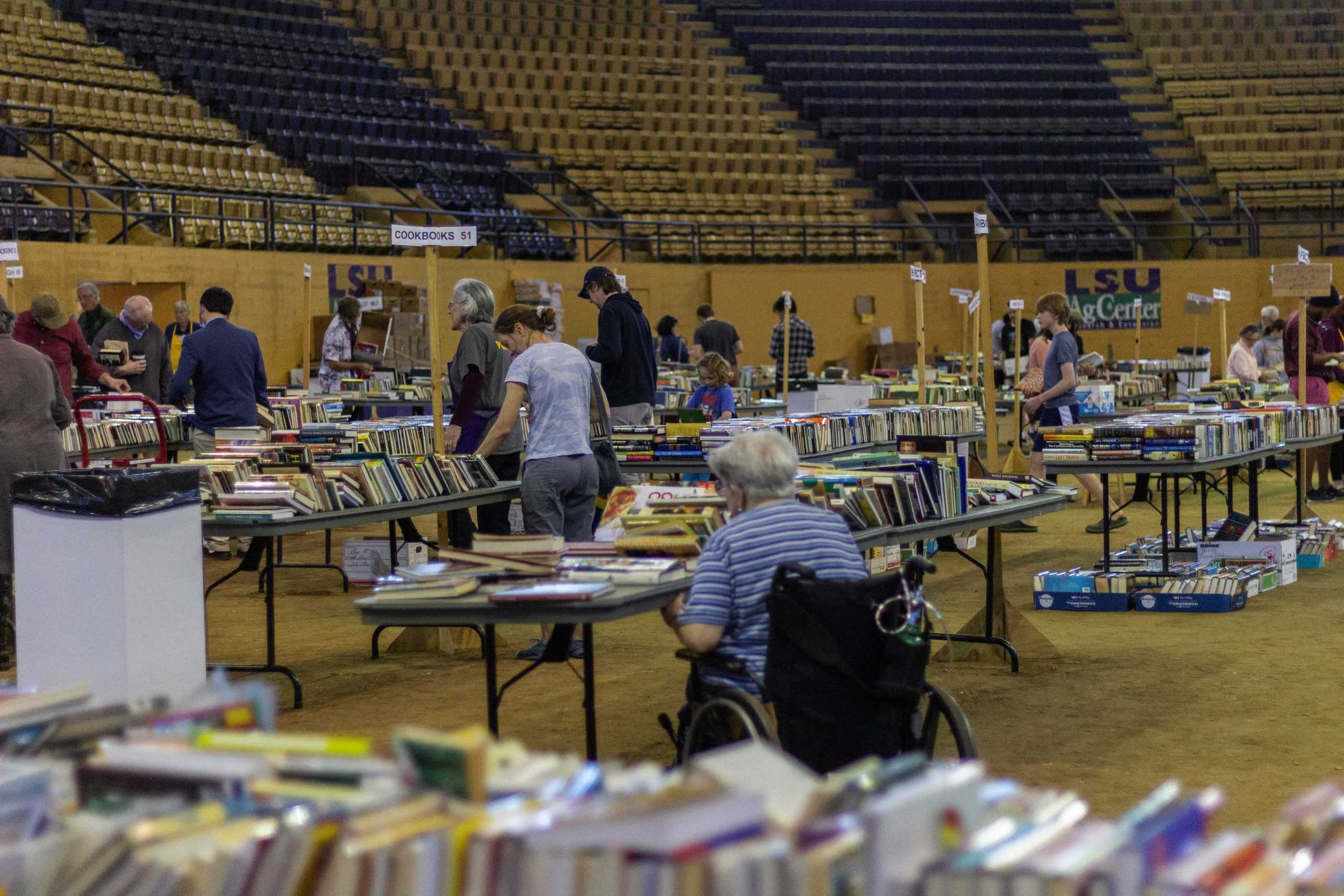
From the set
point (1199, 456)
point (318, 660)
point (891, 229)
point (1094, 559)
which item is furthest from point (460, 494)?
point (891, 229)

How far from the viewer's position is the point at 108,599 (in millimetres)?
4645

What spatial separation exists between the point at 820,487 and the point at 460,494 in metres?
1.79

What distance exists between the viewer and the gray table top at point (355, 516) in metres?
5.44

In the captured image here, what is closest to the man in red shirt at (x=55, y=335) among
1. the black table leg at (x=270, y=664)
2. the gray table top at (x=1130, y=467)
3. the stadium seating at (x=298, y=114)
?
the black table leg at (x=270, y=664)

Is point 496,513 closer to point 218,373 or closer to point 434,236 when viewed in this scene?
point 434,236

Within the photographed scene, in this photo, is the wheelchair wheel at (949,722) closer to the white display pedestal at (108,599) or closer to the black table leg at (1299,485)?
the white display pedestal at (108,599)

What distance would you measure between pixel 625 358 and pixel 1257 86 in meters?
20.3

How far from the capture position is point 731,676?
3.92 metres

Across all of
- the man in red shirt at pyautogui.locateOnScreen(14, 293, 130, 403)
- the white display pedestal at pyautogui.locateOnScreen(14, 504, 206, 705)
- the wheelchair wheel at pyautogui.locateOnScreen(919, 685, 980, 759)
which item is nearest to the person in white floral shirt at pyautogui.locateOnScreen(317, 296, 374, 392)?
the man in red shirt at pyautogui.locateOnScreen(14, 293, 130, 403)

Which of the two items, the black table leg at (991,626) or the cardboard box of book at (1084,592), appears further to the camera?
the cardboard box of book at (1084,592)

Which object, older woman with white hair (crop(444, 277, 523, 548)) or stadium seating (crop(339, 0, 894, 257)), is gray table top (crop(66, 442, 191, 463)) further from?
stadium seating (crop(339, 0, 894, 257))

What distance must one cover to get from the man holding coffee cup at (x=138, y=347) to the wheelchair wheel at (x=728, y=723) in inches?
276

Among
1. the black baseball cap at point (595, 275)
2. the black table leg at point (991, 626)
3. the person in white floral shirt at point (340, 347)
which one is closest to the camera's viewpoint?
the black table leg at point (991, 626)

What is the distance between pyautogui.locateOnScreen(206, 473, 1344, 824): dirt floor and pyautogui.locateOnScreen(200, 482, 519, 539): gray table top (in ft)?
2.21
